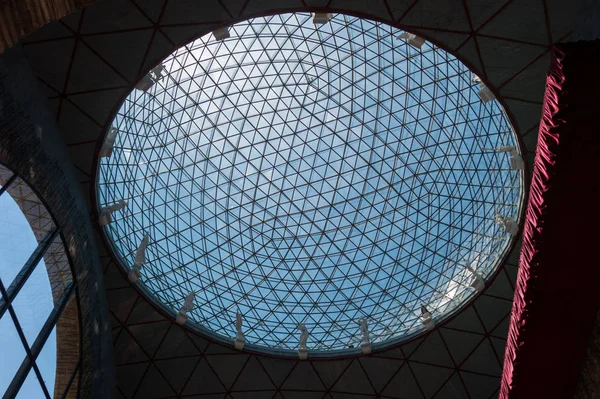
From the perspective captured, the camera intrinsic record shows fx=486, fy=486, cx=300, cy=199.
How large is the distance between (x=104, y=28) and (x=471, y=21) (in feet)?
44.7

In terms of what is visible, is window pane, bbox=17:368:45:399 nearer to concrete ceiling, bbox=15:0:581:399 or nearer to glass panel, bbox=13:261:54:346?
glass panel, bbox=13:261:54:346

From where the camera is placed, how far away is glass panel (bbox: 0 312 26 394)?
14.4 m

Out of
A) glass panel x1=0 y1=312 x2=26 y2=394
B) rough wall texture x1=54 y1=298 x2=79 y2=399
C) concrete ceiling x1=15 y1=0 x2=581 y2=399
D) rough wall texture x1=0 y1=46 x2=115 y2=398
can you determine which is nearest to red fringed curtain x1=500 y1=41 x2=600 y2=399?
concrete ceiling x1=15 y1=0 x2=581 y2=399

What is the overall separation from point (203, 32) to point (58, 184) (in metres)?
8.32

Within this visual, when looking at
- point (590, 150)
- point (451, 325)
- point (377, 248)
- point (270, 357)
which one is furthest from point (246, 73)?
point (590, 150)

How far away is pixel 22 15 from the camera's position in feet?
27.2

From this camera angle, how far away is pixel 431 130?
3003 cm

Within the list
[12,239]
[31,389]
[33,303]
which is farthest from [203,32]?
[31,389]

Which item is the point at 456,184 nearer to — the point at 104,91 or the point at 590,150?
the point at 590,150

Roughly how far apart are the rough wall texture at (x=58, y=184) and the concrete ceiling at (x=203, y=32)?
1.01 metres

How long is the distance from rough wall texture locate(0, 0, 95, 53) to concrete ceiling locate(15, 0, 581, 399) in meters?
9.60

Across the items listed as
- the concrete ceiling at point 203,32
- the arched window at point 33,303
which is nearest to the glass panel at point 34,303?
the arched window at point 33,303

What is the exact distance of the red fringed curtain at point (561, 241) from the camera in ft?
38.4

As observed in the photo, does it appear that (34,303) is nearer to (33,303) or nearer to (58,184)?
(33,303)
